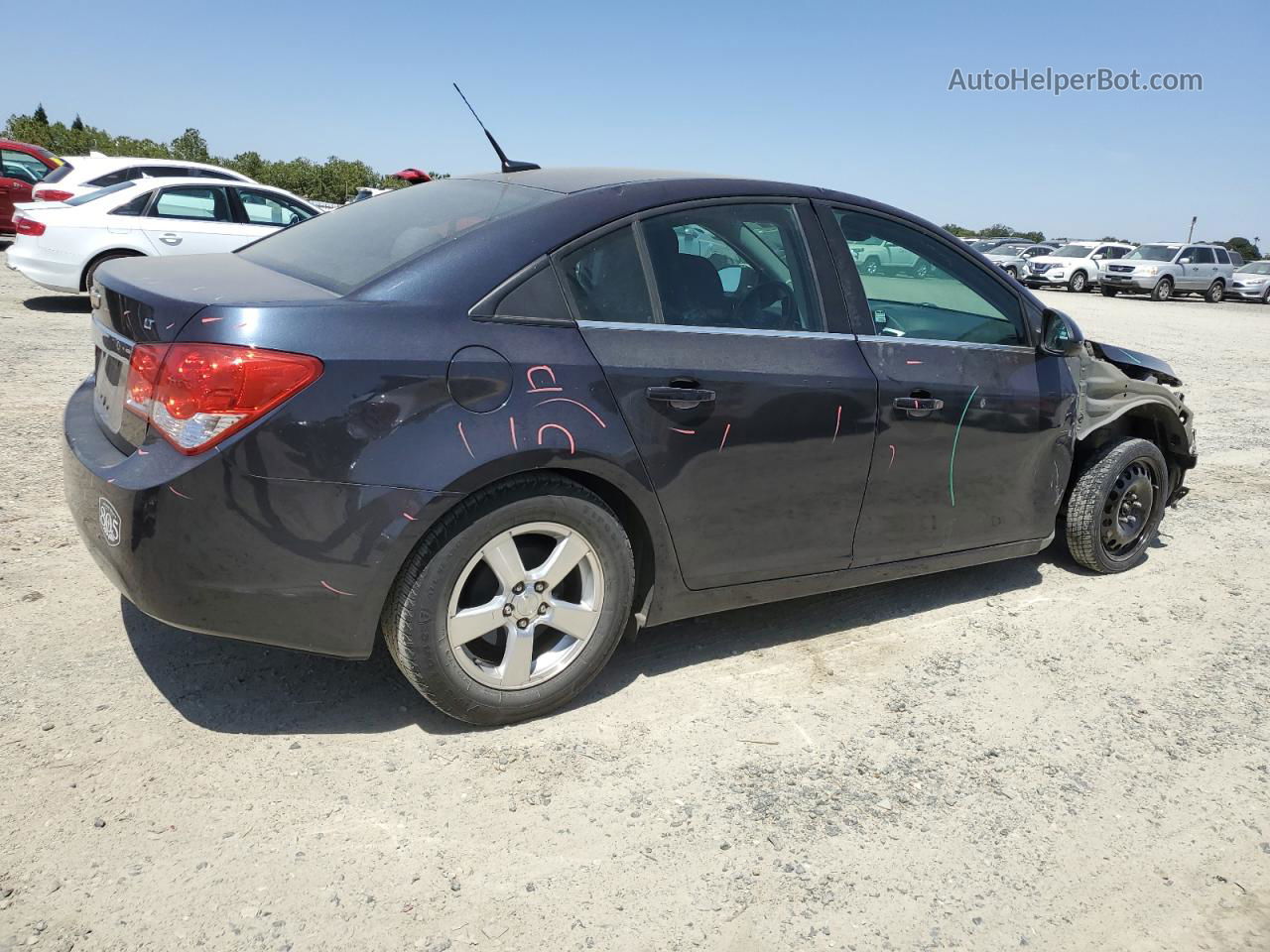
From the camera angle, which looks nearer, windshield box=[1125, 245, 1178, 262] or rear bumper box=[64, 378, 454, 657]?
rear bumper box=[64, 378, 454, 657]

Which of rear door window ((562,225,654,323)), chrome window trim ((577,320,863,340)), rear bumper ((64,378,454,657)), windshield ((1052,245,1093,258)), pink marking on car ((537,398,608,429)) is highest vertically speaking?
windshield ((1052,245,1093,258))

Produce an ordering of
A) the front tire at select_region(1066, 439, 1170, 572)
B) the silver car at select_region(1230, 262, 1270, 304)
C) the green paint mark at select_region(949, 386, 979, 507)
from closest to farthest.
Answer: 1. the green paint mark at select_region(949, 386, 979, 507)
2. the front tire at select_region(1066, 439, 1170, 572)
3. the silver car at select_region(1230, 262, 1270, 304)

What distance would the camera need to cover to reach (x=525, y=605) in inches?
118

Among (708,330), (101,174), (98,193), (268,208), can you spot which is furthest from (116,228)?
(708,330)

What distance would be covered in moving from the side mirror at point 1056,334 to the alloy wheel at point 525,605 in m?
2.30

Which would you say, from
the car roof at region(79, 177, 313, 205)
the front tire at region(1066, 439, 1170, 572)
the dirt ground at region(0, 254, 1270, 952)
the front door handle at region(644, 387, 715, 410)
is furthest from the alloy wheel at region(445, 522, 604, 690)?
the car roof at region(79, 177, 313, 205)

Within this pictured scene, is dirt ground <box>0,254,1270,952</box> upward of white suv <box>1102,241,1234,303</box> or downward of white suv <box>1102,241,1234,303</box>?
downward

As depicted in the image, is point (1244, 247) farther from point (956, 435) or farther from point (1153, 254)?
point (956, 435)

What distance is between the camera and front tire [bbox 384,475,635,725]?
9.27 feet

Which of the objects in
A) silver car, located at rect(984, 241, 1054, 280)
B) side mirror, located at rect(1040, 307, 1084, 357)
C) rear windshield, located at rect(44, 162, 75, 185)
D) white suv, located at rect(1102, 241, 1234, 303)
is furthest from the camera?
silver car, located at rect(984, 241, 1054, 280)

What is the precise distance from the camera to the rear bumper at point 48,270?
10156 millimetres

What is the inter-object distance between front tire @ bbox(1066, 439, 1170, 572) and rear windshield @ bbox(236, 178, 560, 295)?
2903 millimetres

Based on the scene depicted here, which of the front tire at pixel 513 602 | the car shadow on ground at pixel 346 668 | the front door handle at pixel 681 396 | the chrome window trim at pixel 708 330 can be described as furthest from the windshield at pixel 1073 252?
the front tire at pixel 513 602

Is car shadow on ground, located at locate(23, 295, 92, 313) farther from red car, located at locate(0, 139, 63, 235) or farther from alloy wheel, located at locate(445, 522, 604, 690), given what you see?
alloy wheel, located at locate(445, 522, 604, 690)
